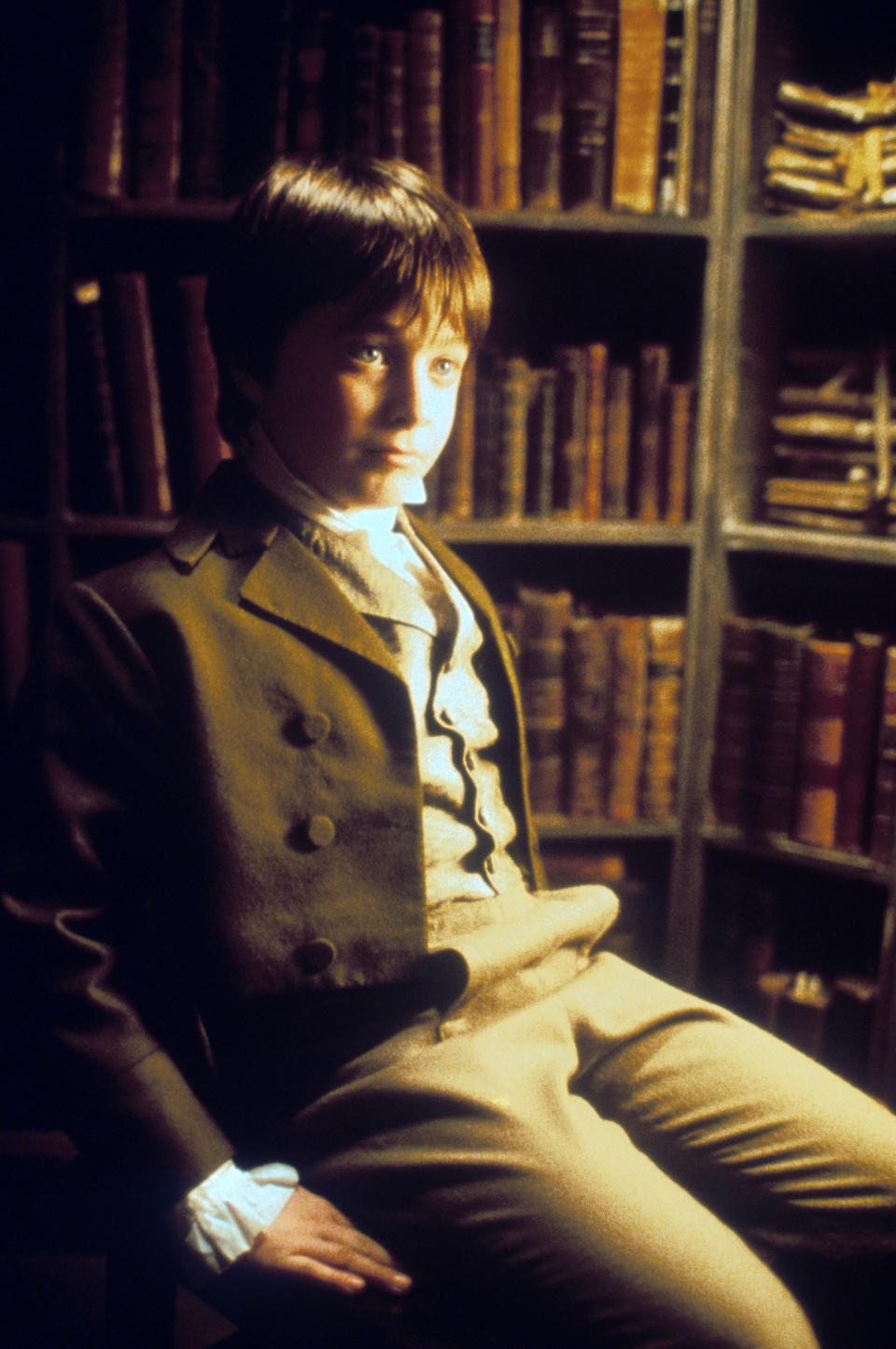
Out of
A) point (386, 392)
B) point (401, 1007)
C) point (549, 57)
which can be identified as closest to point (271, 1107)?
point (401, 1007)

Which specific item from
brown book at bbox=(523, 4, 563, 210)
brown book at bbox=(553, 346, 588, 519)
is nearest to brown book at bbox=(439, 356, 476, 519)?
brown book at bbox=(553, 346, 588, 519)

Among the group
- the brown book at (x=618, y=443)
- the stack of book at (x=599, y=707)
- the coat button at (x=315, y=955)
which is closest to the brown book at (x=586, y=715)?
the stack of book at (x=599, y=707)

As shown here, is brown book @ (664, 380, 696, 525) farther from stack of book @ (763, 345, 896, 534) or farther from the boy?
Answer: the boy

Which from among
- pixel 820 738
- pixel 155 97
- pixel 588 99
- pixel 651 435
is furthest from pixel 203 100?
pixel 820 738

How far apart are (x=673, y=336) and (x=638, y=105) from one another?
15.7 inches

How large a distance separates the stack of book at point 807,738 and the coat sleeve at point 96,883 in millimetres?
891

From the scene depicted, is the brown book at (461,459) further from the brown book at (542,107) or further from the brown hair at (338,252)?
the brown hair at (338,252)

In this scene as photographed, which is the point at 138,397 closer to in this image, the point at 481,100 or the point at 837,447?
the point at 481,100

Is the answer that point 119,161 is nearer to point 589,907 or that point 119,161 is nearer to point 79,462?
point 79,462

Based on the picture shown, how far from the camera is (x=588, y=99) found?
1280 millimetres

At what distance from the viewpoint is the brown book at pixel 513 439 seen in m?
1.35

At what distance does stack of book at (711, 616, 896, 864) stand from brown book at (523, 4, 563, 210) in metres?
0.62

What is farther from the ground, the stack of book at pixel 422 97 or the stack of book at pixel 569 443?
the stack of book at pixel 422 97

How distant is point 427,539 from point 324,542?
0.18 metres
